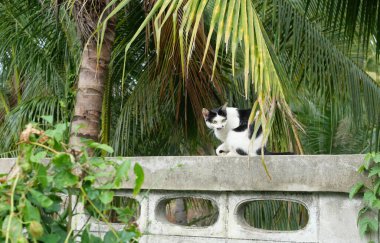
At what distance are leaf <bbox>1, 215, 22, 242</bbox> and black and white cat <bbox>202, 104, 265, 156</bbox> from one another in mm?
3066

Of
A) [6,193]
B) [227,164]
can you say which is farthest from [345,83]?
[6,193]

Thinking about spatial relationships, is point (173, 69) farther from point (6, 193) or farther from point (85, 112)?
point (6, 193)

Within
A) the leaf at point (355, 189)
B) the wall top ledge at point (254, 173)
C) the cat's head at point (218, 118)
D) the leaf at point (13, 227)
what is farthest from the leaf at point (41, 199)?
the cat's head at point (218, 118)

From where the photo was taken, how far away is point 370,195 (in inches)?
120

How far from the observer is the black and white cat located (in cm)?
474

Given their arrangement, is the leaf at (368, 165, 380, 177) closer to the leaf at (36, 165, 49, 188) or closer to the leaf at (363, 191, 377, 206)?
the leaf at (363, 191, 377, 206)

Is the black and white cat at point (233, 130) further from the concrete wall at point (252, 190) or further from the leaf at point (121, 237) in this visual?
the leaf at point (121, 237)

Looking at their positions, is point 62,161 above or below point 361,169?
below

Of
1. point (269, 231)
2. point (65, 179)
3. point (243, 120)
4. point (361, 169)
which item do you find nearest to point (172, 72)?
point (243, 120)

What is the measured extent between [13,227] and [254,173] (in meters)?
1.95

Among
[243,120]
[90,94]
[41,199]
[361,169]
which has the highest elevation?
[90,94]

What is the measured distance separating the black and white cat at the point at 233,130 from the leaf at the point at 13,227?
3.07m

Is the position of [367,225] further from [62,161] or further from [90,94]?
[90,94]

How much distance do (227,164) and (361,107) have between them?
3674 mm
